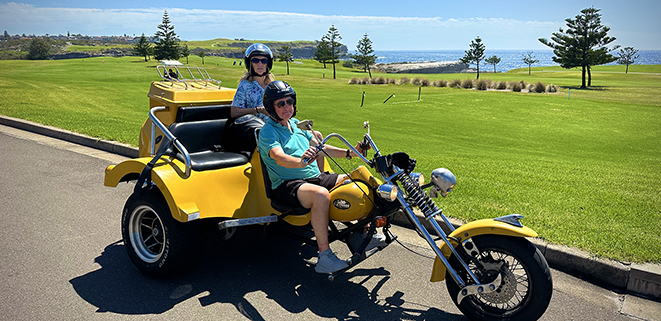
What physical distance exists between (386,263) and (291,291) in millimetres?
1030

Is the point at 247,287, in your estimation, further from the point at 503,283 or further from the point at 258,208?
the point at 503,283

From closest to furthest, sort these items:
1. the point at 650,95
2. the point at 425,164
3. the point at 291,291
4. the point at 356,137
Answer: the point at 291,291, the point at 425,164, the point at 356,137, the point at 650,95

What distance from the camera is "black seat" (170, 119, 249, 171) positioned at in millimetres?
4293

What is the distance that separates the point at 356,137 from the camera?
43.6 feet

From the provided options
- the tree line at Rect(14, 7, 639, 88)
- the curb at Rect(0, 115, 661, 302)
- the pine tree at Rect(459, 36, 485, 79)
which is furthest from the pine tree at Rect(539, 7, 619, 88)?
the curb at Rect(0, 115, 661, 302)

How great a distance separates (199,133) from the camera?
189 inches

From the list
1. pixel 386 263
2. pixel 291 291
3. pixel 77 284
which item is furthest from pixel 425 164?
pixel 77 284

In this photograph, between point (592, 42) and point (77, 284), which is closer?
point (77, 284)

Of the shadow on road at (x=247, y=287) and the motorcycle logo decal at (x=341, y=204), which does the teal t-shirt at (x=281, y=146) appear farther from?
the shadow on road at (x=247, y=287)

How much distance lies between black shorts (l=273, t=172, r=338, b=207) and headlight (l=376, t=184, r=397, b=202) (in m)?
0.79

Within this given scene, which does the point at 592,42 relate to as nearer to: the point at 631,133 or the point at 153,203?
the point at 631,133

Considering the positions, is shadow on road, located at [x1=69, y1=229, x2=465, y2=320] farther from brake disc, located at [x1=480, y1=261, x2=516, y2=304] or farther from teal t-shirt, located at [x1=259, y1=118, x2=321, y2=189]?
teal t-shirt, located at [x1=259, y1=118, x2=321, y2=189]

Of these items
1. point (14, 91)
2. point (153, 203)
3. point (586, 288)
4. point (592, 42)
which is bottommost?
point (586, 288)


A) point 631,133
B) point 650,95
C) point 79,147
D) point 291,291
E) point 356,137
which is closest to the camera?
point 291,291
